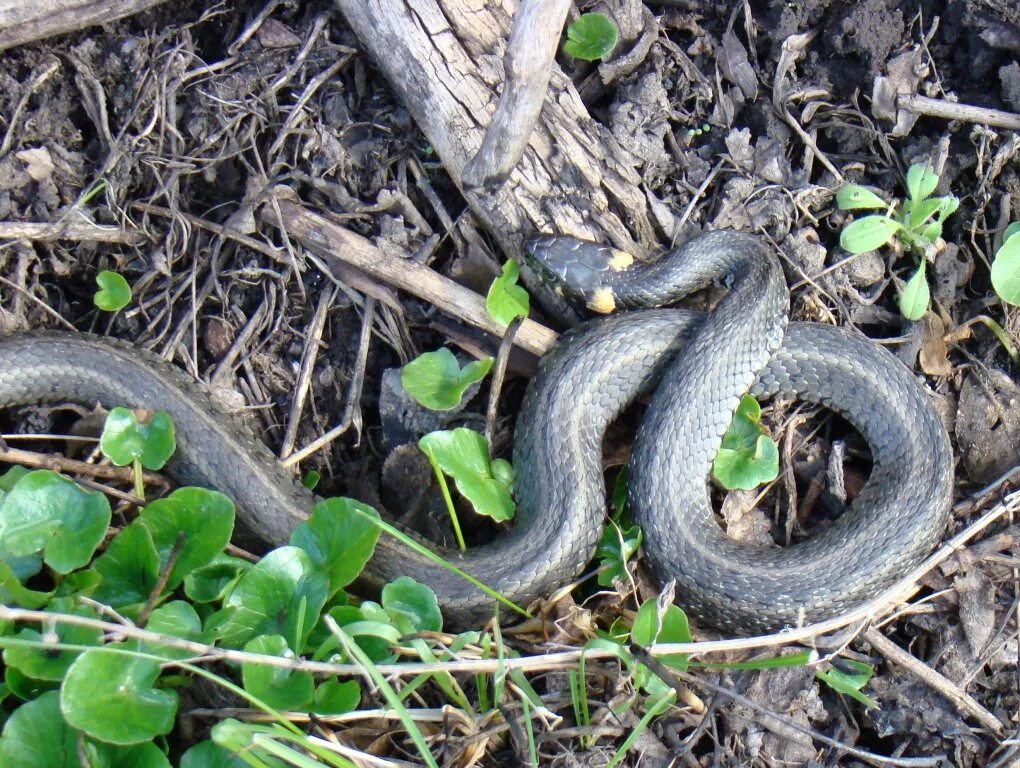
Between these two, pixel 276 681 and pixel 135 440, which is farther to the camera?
pixel 135 440

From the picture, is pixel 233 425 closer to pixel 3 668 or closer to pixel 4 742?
pixel 3 668

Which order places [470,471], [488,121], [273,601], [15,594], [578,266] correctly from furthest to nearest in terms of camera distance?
[578,266] → [488,121] → [470,471] → [273,601] → [15,594]

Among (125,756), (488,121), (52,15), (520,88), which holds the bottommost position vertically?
(125,756)

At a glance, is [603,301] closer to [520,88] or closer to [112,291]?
[520,88]

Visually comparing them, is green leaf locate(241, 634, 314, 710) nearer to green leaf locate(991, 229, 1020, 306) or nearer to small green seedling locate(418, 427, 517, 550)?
small green seedling locate(418, 427, 517, 550)

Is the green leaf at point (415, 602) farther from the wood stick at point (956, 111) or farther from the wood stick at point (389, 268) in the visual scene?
the wood stick at point (956, 111)

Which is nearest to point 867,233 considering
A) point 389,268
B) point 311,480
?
point 389,268

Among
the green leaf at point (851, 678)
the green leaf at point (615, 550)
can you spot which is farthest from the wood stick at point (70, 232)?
the green leaf at point (851, 678)
